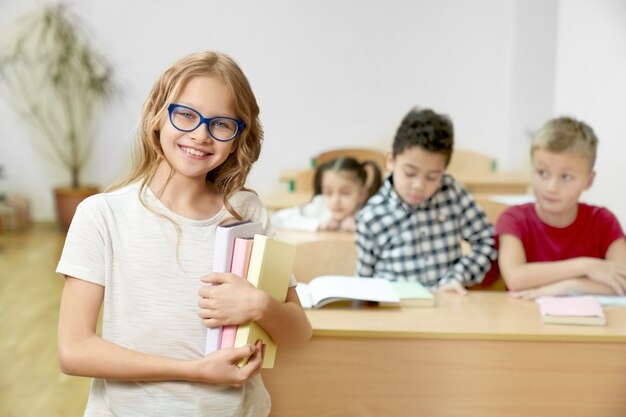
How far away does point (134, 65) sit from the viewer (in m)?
5.98

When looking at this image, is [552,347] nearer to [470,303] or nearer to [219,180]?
[470,303]

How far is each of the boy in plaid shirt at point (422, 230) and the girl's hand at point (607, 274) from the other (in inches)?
11.0

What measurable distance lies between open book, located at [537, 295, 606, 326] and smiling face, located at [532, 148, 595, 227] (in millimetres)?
318

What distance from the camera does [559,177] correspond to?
75.9 inches

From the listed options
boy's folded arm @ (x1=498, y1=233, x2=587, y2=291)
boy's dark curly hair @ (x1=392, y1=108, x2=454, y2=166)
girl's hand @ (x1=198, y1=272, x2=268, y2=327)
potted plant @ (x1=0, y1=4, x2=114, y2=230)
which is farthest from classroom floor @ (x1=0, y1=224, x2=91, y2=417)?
girl's hand @ (x1=198, y1=272, x2=268, y2=327)

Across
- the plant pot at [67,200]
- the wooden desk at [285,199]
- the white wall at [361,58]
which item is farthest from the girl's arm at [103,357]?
the plant pot at [67,200]

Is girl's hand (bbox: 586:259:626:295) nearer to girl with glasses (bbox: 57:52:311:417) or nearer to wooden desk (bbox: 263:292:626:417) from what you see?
wooden desk (bbox: 263:292:626:417)

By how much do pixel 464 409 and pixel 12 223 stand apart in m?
5.04

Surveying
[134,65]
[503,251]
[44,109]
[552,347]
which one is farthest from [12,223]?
[552,347]


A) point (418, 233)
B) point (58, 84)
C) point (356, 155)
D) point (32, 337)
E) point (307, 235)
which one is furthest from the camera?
point (58, 84)

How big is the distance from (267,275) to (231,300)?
0.24 feet

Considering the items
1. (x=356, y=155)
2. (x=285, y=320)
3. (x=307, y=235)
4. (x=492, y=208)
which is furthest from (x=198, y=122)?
(x=356, y=155)

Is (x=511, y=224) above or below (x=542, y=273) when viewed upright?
above

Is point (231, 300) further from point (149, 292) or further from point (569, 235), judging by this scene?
point (569, 235)
